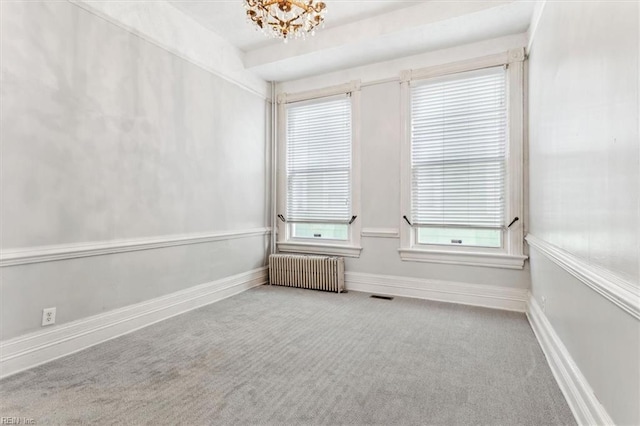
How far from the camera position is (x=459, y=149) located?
4.04 meters

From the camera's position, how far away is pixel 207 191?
402 centimetres

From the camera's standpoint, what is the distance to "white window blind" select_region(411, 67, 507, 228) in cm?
387

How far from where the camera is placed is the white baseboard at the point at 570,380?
62.8 inches

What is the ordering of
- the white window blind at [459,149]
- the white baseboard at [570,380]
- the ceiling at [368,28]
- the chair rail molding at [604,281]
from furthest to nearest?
1. the white window blind at [459,149]
2. the ceiling at [368,28]
3. the white baseboard at [570,380]
4. the chair rail molding at [604,281]

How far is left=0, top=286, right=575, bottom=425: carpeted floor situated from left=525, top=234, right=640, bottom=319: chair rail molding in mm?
799

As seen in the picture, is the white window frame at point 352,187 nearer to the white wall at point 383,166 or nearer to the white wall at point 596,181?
the white wall at point 383,166

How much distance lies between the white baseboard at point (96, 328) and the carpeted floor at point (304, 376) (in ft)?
0.37

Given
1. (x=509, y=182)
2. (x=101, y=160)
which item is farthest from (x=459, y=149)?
(x=101, y=160)

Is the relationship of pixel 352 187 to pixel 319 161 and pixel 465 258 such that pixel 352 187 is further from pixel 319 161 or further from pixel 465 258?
pixel 465 258

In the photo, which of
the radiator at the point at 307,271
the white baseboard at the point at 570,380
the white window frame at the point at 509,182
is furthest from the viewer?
the radiator at the point at 307,271

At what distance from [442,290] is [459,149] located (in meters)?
1.74

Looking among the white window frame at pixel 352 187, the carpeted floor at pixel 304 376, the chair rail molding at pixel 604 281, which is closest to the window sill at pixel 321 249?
the white window frame at pixel 352 187

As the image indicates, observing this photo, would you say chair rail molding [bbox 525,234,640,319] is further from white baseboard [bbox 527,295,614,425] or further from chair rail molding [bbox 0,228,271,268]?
chair rail molding [bbox 0,228,271,268]

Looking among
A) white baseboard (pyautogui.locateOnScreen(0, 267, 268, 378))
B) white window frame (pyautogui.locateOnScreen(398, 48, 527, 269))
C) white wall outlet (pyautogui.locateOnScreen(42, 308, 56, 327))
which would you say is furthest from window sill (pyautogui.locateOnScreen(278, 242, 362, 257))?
white wall outlet (pyautogui.locateOnScreen(42, 308, 56, 327))
